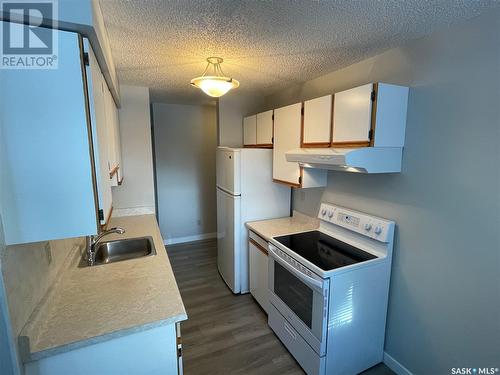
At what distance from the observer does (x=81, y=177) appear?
982 millimetres

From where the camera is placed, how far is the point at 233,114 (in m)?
3.53

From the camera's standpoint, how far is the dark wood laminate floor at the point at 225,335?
199 centimetres

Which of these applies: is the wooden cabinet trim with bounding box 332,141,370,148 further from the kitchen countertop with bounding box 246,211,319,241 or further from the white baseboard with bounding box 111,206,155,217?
the white baseboard with bounding box 111,206,155,217

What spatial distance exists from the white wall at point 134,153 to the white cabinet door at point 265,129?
1.33 metres

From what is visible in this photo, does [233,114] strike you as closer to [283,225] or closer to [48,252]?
[283,225]

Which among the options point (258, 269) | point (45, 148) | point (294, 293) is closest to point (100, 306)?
point (45, 148)

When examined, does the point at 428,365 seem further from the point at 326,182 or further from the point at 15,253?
the point at 15,253

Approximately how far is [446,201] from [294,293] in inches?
49.9

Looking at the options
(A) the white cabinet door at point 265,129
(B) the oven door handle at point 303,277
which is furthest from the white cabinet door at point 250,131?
(B) the oven door handle at point 303,277

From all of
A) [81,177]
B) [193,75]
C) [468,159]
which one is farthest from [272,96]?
[81,177]

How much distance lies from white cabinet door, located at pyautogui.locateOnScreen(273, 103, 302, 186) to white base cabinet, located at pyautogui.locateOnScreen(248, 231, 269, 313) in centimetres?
71

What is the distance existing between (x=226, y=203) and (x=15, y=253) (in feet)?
7.00

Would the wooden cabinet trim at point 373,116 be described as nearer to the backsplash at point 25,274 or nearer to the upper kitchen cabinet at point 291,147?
the upper kitchen cabinet at point 291,147

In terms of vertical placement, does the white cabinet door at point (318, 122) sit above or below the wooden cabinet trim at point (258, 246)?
above
